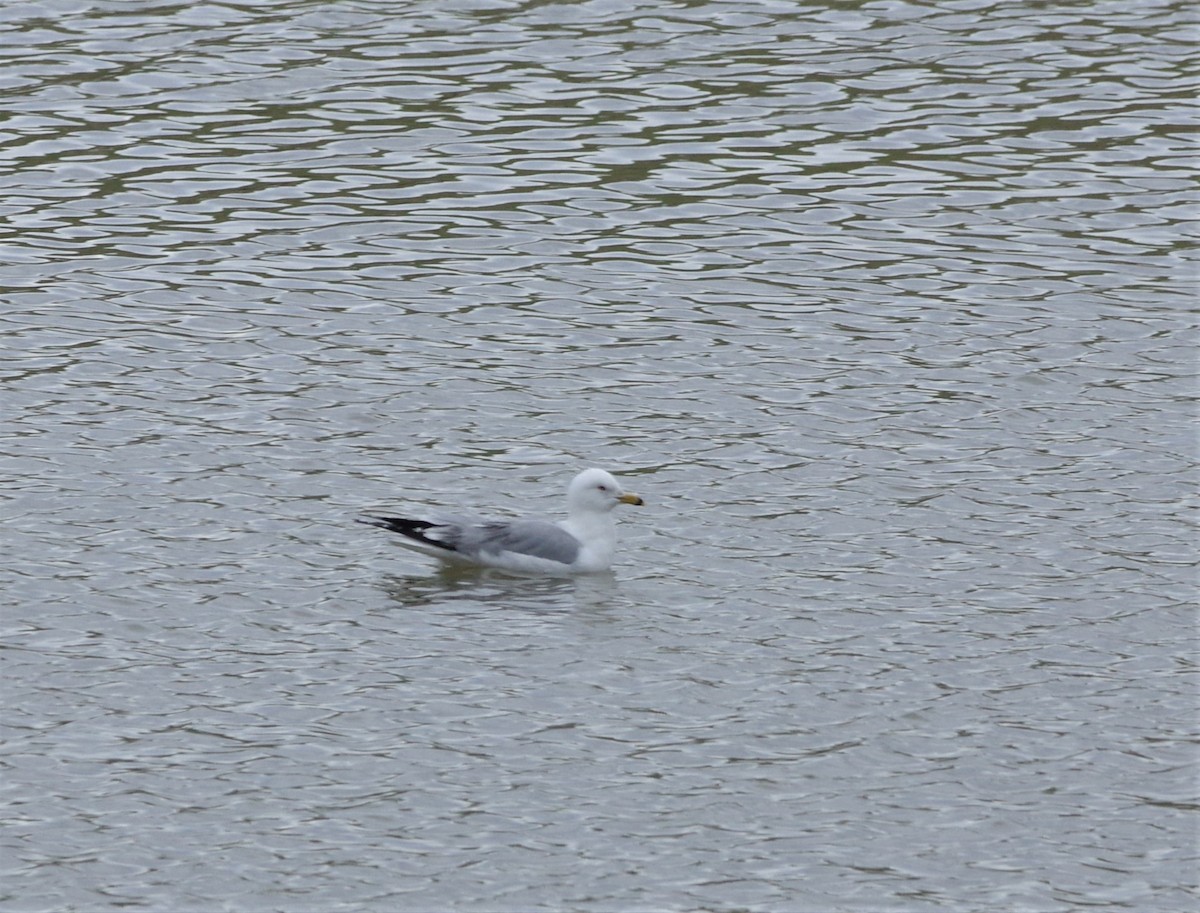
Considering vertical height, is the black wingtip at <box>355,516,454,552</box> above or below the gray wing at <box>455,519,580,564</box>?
above

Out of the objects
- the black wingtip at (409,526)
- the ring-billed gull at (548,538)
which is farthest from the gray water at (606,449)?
the black wingtip at (409,526)

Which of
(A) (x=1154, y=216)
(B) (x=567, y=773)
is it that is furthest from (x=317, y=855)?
(A) (x=1154, y=216)

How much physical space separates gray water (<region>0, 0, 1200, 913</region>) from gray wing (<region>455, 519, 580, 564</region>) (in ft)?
0.94

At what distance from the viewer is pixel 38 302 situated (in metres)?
18.6

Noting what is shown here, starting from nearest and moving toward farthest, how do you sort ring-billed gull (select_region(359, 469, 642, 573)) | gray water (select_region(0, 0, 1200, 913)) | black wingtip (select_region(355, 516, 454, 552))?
1. gray water (select_region(0, 0, 1200, 913))
2. black wingtip (select_region(355, 516, 454, 552))
3. ring-billed gull (select_region(359, 469, 642, 573))

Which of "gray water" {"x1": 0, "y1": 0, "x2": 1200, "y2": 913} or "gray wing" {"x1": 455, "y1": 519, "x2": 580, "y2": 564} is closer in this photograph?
"gray water" {"x1": 0, "y1": 0, "x2": 1200, "y2": 913}

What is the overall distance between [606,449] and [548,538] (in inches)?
71.4

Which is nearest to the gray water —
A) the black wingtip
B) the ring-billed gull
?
the ring-billed gull

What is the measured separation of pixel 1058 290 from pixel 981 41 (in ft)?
25.0

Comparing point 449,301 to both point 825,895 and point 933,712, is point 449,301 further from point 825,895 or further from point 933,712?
point 825,895

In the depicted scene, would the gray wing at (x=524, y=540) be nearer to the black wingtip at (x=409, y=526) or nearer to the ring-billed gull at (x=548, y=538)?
the ring-billed gull at (x=548, y=538)

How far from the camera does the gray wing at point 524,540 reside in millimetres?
14203

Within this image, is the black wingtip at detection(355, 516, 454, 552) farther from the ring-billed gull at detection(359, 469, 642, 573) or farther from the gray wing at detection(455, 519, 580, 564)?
the gray wing at detection(455, 519, 580, 564)

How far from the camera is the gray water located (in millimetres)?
10898
